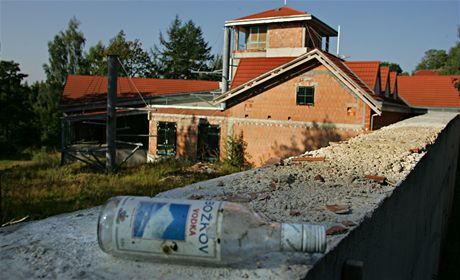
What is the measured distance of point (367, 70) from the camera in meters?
16.7

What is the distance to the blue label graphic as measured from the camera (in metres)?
1.28

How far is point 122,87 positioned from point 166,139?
260 inches

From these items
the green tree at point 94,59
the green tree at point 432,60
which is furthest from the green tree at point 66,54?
the green tree at point 432,60

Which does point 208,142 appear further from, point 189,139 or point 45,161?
point 45,161

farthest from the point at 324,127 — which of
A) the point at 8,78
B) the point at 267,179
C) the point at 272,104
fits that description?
the point at 8,78

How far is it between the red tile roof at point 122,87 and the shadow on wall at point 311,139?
363 inches

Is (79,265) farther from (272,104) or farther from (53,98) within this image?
(53,98)

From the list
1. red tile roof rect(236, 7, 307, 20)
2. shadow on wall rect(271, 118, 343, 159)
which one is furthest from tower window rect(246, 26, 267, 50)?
shadow on wall rect(271, 118, 343, 159)

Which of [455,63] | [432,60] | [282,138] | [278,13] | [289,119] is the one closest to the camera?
[289,119]

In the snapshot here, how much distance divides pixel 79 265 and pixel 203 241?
1.64 ft

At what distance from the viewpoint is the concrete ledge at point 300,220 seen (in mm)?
1354

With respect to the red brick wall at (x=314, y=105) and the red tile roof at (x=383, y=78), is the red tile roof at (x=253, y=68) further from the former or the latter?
the red tile roof at (x=383, y=78)

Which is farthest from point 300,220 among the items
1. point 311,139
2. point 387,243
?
point 311,139

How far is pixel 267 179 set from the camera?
2.98m
